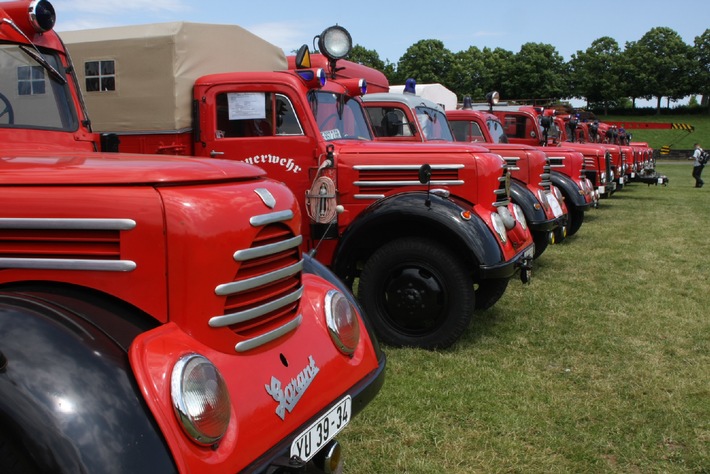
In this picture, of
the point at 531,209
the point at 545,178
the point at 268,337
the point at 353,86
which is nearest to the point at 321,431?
the point at 268,337

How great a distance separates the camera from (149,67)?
16.7 ft

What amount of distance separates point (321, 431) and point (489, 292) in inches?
137

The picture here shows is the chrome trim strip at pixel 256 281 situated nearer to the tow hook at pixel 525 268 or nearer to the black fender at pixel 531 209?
the tow hook at pixel 525 268

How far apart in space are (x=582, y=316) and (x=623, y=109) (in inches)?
2639

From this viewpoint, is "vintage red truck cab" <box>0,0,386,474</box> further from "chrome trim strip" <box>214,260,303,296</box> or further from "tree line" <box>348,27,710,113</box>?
"tree line" <box>348,27,710,113</box>

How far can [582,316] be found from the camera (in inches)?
228

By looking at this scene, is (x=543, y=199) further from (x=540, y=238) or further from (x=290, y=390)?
(x=290, y=390)

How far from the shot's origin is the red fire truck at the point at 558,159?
962 cm

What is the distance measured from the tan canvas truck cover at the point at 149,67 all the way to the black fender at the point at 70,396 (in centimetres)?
→ 345

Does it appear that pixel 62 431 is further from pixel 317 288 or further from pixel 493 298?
pixel 493 298

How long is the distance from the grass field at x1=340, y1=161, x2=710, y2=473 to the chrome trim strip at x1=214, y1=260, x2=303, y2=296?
3.94 ft

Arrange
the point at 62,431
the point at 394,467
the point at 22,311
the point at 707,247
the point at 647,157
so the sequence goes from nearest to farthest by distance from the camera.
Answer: the point at 62,431
the point at 22,311
the point at 394,467
the point at 707,247
the point at 647,157

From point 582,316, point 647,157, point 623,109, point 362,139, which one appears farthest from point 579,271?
point 623,109

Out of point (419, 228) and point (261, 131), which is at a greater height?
point (261, 131)
